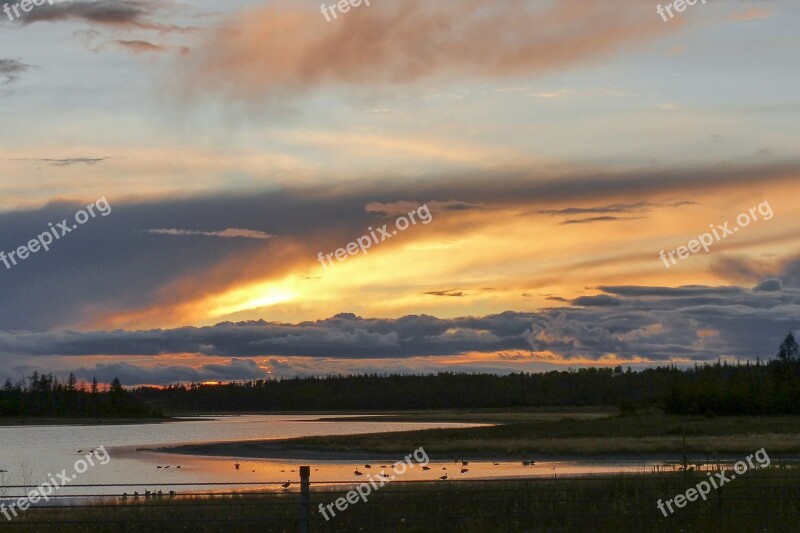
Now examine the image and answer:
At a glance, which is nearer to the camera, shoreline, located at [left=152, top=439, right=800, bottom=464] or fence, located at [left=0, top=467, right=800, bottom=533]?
fence, located at [left=0, top=467, right=800, bottom=533]

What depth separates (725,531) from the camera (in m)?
20.7

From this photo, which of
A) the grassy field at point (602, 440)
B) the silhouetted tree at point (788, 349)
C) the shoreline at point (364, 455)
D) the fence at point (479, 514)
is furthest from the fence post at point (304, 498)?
the silhouetted tree at point (788, 349)

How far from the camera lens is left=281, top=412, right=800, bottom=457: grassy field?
6475 centimetres

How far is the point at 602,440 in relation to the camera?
7531cm

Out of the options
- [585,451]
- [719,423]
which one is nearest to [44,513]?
[585,451]

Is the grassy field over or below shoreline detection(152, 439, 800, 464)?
over

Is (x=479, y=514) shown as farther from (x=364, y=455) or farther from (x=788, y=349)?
(x=788, y=349)

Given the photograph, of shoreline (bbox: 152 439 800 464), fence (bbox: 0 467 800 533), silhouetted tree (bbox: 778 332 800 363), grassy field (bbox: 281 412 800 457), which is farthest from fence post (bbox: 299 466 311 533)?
silhouetted tree (bbox: 778 332 800 363)

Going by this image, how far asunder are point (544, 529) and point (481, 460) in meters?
43.7

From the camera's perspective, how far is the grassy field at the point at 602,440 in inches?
2549

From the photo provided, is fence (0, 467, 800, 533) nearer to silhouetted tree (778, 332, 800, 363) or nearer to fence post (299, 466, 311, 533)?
fence post (299, 466, 311, 533)

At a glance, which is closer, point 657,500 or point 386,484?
point 657,500

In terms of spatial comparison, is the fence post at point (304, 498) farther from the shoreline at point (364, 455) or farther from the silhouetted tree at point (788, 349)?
the silhouetted tree at point (788, 349)

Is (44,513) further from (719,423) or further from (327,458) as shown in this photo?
(719,423)
